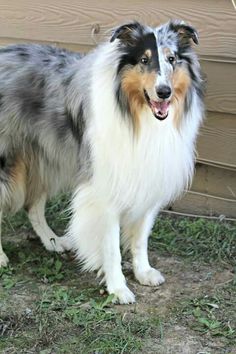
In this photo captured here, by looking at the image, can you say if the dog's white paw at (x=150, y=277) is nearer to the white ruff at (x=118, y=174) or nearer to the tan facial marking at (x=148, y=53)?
the white ruff at (x=118, y=174)

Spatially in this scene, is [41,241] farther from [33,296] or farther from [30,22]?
[30,22]

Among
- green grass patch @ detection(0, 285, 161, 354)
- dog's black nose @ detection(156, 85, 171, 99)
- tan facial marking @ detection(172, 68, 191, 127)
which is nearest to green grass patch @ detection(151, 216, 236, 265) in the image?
green grass patch @ detection(0, 285, 161, 354)

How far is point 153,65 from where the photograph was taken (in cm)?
307

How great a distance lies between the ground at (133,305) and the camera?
312 centimetres

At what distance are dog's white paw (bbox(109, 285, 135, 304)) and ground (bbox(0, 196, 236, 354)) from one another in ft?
0.12

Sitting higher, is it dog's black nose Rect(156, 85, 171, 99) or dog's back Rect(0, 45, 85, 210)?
dog's black nose Rect(156, 85, 171, 99)

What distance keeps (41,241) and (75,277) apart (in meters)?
0.54

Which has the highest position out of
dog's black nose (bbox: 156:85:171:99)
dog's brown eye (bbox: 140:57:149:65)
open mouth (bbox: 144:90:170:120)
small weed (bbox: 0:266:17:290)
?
dog's brown eye (bbox: 140:57:149:65)

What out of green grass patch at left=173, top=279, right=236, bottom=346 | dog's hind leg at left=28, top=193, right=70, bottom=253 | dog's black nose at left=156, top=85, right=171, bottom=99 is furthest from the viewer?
dog's hind leg at left=28, top=193, right=70, bottom=253

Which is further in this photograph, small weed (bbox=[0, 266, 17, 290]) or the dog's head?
small weed (bbox=[0, 266, 17, 290])

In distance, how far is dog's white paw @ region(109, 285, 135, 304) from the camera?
3.50 metres

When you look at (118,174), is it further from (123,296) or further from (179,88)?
(123,296)

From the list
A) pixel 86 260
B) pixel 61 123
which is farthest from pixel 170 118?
pixel 86 260

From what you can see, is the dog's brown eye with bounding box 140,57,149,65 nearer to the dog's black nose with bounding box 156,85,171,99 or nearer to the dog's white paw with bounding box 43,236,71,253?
the dog's black nose with bounding box 156,85,171,99
